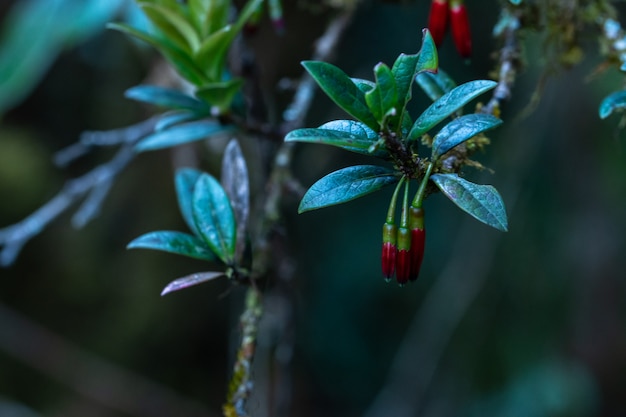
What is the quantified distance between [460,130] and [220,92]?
35cm

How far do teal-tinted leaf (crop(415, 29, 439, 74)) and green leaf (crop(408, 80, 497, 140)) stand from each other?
0.03 meters

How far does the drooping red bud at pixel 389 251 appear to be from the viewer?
0.50 metres

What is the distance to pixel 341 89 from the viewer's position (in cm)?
50

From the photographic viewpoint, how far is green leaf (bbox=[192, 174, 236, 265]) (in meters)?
0.67

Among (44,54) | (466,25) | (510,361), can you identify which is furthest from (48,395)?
(466,25)

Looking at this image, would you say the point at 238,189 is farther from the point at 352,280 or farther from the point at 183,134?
the point at 352,280

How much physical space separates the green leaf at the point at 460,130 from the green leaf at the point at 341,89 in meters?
0.06

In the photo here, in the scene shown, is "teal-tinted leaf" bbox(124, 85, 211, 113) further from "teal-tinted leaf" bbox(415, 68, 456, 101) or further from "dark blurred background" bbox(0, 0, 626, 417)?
"dark blurred background" bbox(0, 0, 626, 417)

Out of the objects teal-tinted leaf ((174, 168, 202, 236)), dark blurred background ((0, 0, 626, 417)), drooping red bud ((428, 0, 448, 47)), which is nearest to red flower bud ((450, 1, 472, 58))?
drooping red bud ((428, 0, 448, 47))

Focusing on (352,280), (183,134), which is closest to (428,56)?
(183,134)

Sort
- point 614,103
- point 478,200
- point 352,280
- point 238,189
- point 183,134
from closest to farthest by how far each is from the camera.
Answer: point 478,200 < point 614,103 < point 238,189 < point 183,134 < point 352,280

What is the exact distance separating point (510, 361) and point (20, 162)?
1.64 meters

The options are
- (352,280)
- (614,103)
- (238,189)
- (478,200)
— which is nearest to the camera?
(478,200)

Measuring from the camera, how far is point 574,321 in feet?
6.12
